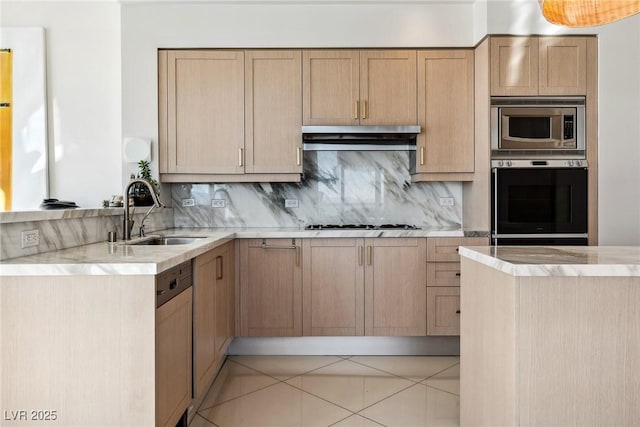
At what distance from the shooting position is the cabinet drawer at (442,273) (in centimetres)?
335

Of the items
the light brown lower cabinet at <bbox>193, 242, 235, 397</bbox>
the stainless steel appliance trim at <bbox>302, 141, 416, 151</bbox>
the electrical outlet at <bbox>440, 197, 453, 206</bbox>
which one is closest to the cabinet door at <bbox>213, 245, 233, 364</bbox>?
the light brown lower cabinet at <bbox>193, 242, 235, 397</bbox>

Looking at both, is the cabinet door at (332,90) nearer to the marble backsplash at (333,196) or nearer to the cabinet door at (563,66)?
the marble backsplash at (333,196)

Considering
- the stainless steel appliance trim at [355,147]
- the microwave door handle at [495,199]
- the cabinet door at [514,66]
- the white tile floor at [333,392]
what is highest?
the cabinet door at [514,66]

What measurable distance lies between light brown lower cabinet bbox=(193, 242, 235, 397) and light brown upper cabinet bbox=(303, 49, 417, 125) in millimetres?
1285

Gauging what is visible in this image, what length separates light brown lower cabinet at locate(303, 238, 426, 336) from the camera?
11.0ft

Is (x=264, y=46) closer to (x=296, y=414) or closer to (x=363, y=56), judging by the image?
(x=363, y=56)

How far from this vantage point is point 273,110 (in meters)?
3.55

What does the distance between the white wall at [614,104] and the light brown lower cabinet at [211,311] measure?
8.30ft

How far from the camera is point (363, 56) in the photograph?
355 centimetres

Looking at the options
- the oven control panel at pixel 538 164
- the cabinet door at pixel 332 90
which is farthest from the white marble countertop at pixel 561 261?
the cabinet door at pixel 332 90

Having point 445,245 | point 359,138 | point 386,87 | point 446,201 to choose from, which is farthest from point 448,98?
point 445,245

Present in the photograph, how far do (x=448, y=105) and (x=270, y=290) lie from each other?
1966 millimetres

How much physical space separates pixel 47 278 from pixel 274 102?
2.33m

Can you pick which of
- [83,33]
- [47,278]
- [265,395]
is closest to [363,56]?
[83,33]
